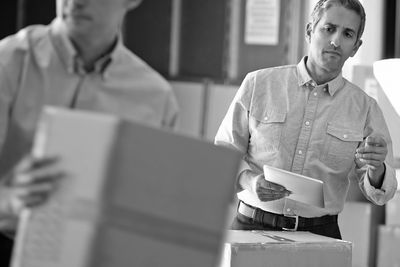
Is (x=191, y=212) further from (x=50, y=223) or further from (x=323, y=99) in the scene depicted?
(x=323, y=99)

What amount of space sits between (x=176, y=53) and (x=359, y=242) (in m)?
1.67

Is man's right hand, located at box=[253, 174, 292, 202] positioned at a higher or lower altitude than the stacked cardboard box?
higher

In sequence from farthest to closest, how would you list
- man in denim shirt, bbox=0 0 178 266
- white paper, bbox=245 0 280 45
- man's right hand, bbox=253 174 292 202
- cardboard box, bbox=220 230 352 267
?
white paper, bbox=245 0 280 45
man's right hand, bbox=253 174 292 202
cardboard box, bbox=220 230 352 267
man in denim shirt, bbox=0 0 178 266

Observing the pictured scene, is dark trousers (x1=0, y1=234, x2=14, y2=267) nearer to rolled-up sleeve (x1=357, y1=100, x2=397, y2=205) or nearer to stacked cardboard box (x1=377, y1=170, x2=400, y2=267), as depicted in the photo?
rolled-up sleeve (x1=357, y1=100, x2=397, y2=205)

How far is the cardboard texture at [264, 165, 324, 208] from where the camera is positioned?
1758 millimetres

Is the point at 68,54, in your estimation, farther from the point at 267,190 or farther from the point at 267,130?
the point at 267,130

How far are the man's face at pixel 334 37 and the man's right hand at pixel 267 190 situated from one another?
445mm

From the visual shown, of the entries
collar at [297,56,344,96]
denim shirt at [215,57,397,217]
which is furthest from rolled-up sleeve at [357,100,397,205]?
collar at [297,56,344,96]

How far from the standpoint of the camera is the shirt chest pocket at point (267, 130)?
207 centimetres

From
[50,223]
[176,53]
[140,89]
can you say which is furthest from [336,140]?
[176,53]

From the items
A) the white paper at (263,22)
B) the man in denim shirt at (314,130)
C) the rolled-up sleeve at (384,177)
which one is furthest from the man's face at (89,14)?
the white paper at (263,22)

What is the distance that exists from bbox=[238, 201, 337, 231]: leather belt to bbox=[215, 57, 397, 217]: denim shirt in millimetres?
18

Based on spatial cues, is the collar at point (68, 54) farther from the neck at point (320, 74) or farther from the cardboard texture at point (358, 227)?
the cardboard texture at point (358, 227)

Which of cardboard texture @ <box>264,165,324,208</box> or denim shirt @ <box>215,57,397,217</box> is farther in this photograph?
denim shirt @ <box>215,57,397,217</box>
